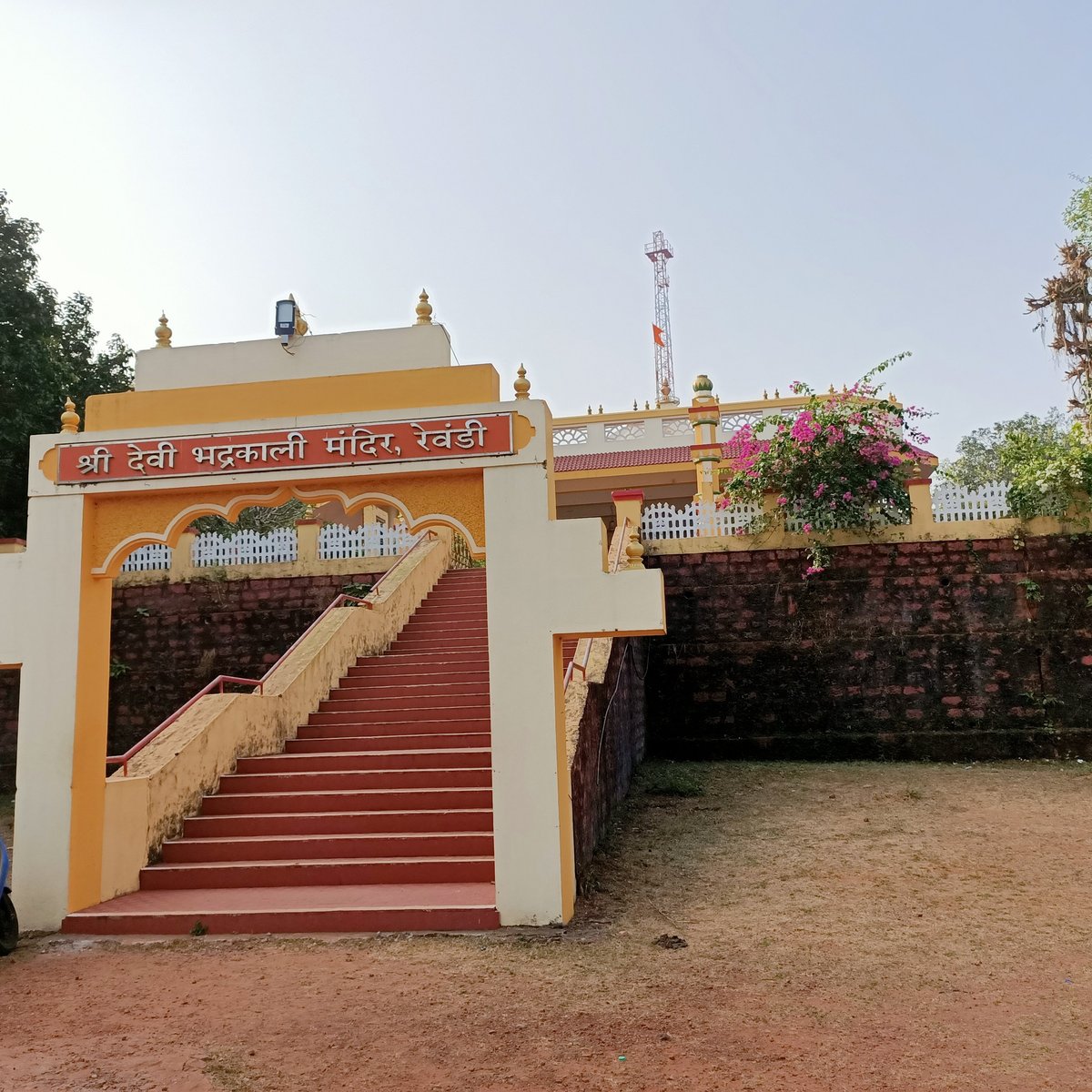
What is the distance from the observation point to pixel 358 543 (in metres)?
13.2

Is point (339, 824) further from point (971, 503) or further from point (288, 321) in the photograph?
point (971, 503)

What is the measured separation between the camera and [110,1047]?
399 cm

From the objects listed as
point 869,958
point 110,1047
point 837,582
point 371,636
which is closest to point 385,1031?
point 110,1047

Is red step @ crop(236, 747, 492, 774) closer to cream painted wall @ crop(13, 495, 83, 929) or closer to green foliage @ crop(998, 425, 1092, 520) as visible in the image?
cream painted wall @ crop(13, 495, 83, 929)

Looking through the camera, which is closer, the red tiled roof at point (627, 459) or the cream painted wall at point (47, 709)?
the cream painted wall at point (47, 709)

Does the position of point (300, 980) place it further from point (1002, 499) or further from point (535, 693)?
point (1002, 499)

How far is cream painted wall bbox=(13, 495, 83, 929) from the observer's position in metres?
5.77

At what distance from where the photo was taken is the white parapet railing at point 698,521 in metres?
11.5

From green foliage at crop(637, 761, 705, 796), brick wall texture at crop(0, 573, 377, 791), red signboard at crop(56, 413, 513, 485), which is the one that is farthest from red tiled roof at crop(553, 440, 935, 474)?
red signboard at crop(56, 413, 513, 485)

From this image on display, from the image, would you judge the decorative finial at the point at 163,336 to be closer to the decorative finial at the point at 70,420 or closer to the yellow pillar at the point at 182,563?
the decorative finial at the point at 70,420

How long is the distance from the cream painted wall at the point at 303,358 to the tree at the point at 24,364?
8410 mm

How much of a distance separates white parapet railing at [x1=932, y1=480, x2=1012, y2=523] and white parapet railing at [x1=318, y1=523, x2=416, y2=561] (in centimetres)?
678

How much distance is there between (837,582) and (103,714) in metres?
7.88

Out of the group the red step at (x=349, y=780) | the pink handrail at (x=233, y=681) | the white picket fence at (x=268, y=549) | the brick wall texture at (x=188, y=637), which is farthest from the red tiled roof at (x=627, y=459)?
the red step at (x=349, y=780)
